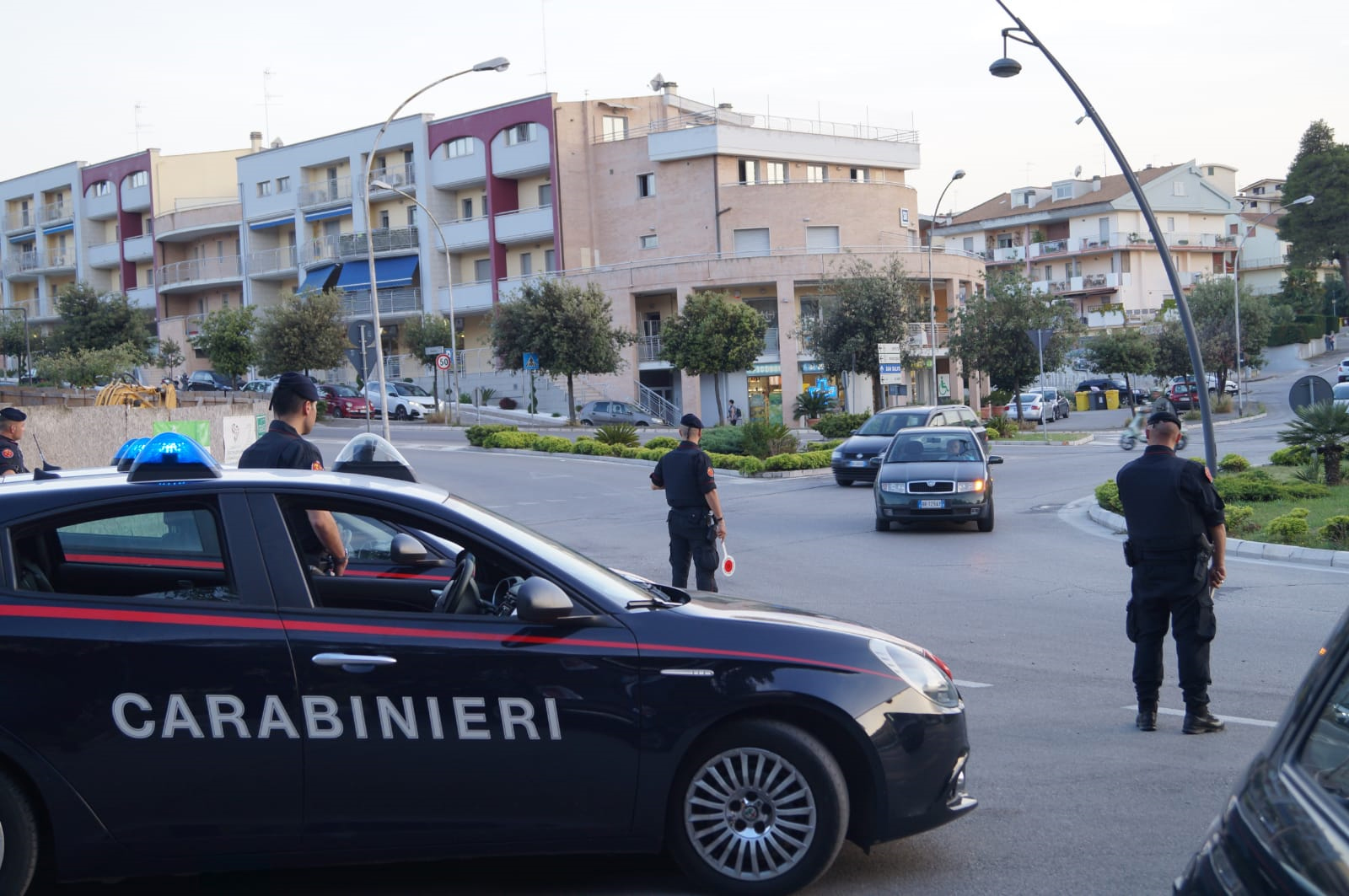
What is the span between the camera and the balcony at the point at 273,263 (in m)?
69.2

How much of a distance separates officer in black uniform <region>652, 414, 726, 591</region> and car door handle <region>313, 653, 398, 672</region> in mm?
6629

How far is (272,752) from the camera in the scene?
4.27m

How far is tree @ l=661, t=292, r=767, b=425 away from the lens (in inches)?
1900

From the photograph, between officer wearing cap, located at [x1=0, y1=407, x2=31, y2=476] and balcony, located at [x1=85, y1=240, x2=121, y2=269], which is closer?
officer wearing cap, located at [x1=0, y1=407, x2=31, y2=476]

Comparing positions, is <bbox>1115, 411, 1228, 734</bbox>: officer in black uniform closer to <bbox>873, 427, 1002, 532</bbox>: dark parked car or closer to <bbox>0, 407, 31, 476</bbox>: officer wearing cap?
<bbox>0, 407, 31, 476</bbox>: officer wearing cap

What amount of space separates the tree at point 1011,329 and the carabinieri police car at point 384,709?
134 feet

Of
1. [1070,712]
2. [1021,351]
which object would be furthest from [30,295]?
[1070,712]


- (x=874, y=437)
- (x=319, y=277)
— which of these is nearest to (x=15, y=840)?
(x=874, y=437)

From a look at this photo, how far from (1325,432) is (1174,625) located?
14.4 meters

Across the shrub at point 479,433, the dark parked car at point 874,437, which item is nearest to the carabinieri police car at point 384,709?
the dark parked car at point 874,437

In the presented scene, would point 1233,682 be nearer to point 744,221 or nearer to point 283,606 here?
point 283,606

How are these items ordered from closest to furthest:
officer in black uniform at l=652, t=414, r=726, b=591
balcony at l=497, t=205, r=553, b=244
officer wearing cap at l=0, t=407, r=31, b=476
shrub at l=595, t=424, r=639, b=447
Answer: officer wearing cap at l=0, t=407, r=31, b=476 → officer in black uniform at l=652, t=414, r=726, b=591 → shrub at l=595, t=424, r=639, b=447 → balcony at l=497, t=205, r=553, b=244

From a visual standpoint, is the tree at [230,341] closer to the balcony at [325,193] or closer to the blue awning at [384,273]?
the blue awning at [384,273]

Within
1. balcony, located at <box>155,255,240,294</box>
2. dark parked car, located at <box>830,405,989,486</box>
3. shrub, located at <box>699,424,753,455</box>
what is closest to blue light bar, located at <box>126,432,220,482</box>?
dark parked car, located at <box>830,405,989,486</box>
